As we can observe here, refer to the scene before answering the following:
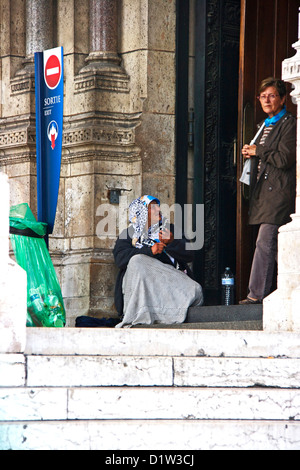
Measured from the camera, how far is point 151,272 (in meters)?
9.38

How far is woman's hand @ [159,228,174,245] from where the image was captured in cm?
967

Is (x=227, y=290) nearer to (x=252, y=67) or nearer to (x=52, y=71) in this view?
(x=252, y=67)

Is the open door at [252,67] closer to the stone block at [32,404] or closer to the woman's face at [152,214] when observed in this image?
the woman's face at [152,214]

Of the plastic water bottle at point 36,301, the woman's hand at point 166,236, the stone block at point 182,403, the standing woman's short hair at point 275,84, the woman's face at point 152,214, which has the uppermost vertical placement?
the standing woman's short hair at point 275,84

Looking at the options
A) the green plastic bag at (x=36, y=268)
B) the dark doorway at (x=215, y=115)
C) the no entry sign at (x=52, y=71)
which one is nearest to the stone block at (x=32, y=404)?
the green plastic bag at (x=36, y=268)

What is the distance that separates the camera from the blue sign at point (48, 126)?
891 centimetres

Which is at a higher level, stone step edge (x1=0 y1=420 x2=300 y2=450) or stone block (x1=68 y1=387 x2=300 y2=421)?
stone block (x1=68 y1=387 x2=300 y2=421)

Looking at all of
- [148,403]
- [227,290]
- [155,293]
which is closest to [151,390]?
[148,403]

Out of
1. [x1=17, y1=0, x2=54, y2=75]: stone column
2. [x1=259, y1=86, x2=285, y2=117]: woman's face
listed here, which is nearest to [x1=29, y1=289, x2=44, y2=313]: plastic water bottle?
[x1=259, y1=86, x2=285, y2=117]: woman's face

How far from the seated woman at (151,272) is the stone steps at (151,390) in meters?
2.60

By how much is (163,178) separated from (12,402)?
4.84m

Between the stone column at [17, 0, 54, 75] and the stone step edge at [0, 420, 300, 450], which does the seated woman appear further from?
the stone step edge at [0, 420, 300, 450]

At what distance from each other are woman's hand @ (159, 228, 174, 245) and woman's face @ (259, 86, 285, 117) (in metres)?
1.45

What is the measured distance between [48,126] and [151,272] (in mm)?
1568
